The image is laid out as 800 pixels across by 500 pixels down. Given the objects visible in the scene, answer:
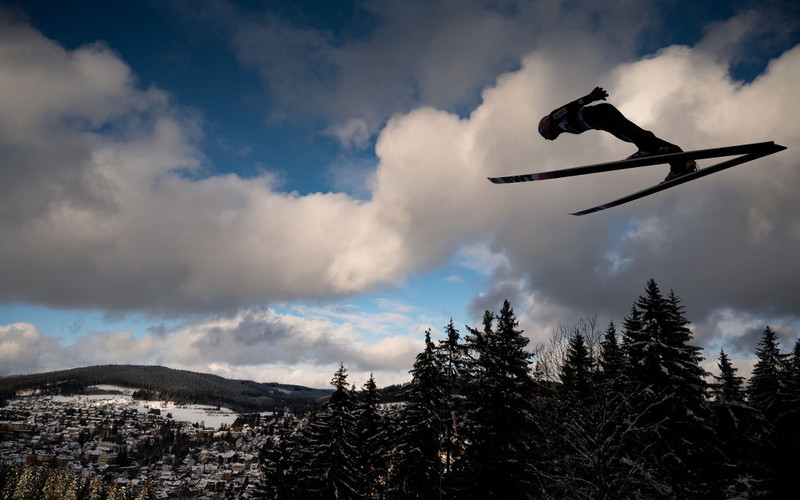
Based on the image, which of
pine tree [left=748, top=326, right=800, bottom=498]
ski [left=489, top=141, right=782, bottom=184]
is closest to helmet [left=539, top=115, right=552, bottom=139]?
ski [left=489, top=141, right=782, bottom=184]

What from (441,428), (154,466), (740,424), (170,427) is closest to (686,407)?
(740,424)

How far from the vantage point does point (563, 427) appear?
1467cm

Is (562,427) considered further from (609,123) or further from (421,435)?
(609,123)

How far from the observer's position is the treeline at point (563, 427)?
41.9ft

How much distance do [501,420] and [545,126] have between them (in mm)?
18255

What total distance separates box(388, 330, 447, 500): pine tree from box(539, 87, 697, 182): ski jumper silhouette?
64.9ft

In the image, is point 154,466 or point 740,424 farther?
point 154,466

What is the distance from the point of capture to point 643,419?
16.6 m

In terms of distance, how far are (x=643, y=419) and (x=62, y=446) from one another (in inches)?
8108

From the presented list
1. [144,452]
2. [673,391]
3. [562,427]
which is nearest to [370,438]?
[562,427]

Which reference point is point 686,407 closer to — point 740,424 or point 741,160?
point 740,424

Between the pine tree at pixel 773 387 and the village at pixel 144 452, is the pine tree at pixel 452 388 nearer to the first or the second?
the pine tree at pixel 773 387

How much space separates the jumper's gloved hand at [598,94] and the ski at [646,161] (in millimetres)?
752

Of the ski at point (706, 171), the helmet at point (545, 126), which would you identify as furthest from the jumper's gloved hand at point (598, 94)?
the ski at point (706, 171)
